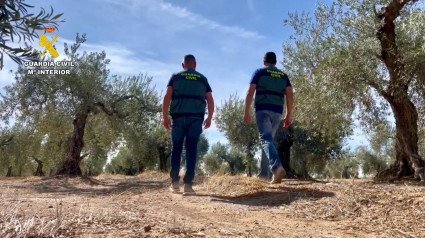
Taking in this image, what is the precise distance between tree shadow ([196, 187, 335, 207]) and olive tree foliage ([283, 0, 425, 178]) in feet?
18.2

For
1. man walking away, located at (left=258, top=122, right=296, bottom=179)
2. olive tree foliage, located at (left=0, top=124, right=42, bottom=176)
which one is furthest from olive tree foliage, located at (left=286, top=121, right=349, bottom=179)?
olive tree foliage, located at (left=0, top=124, right=42, bottom=176)

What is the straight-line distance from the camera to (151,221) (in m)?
3.17

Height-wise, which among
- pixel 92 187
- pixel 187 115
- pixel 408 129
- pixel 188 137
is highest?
pixel 408 129

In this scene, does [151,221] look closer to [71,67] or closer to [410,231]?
[410,231]

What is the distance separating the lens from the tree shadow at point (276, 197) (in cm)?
488

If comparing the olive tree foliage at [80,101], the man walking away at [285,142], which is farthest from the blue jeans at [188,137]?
the man walking away at [285,142]

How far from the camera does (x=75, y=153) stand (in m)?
16.0

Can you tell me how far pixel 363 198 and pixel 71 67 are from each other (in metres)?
14.8

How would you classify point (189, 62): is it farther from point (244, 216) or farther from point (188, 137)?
point (244, 216)

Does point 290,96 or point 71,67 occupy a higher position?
point 71,67

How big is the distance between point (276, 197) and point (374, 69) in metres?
7.01

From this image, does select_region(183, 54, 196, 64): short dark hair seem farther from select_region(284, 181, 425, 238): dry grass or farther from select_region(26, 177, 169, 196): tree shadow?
select_region(284, 181, 425, 238): dry grass

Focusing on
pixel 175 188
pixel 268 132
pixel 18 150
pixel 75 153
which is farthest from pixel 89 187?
pixel 18 150

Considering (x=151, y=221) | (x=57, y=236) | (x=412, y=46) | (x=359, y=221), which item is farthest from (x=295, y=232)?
(x=412, y=46)
